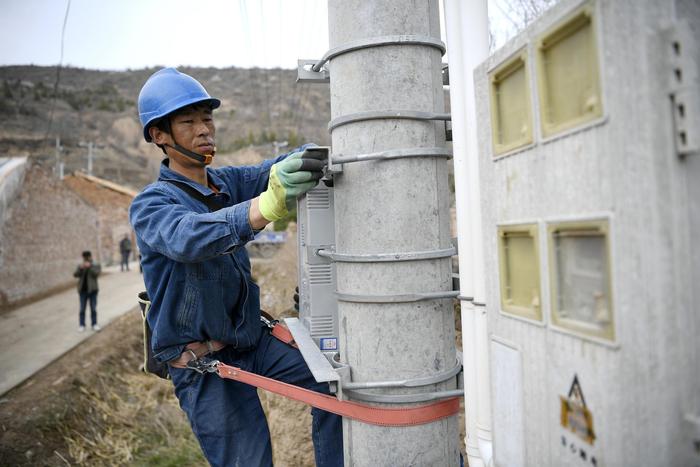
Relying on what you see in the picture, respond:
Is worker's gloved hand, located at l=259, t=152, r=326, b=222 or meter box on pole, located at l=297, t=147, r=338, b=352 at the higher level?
worker's gloved hand, located at l=259, t=152, r=326, b=222

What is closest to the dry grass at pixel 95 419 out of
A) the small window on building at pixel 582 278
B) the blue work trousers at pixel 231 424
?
the blue work trousers at pixel 231 424

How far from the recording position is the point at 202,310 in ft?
9.30

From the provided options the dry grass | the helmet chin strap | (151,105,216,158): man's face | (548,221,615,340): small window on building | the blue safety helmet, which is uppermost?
the blue safety helmet

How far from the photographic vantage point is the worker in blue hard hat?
282 cm

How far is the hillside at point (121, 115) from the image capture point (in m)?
45.8

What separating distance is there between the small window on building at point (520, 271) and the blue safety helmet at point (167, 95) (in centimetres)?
202

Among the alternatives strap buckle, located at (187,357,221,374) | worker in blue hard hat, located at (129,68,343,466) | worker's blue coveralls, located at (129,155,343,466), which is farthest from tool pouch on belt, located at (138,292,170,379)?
strap buckle, located at (187,357,221,374)

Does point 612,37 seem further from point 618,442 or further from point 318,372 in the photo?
point 318,372

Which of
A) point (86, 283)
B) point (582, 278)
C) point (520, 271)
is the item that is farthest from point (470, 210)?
point (86, 283)

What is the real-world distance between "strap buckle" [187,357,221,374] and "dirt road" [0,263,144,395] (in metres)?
6.51

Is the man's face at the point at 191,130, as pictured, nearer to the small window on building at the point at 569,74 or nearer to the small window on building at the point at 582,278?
the small window on building at the point at 569,74

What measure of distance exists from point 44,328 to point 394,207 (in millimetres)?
12068

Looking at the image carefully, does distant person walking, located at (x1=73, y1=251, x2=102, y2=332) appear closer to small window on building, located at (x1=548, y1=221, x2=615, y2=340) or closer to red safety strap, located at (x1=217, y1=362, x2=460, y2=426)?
red safety strap, located at (x1=217, y1=362, x2=460, y2=426)

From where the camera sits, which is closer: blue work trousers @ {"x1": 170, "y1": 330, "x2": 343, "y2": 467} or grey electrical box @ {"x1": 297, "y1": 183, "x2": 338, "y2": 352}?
grey electrical box @ {"x1": 297, "y1": 183, "x2": 338, "y2": 352}
